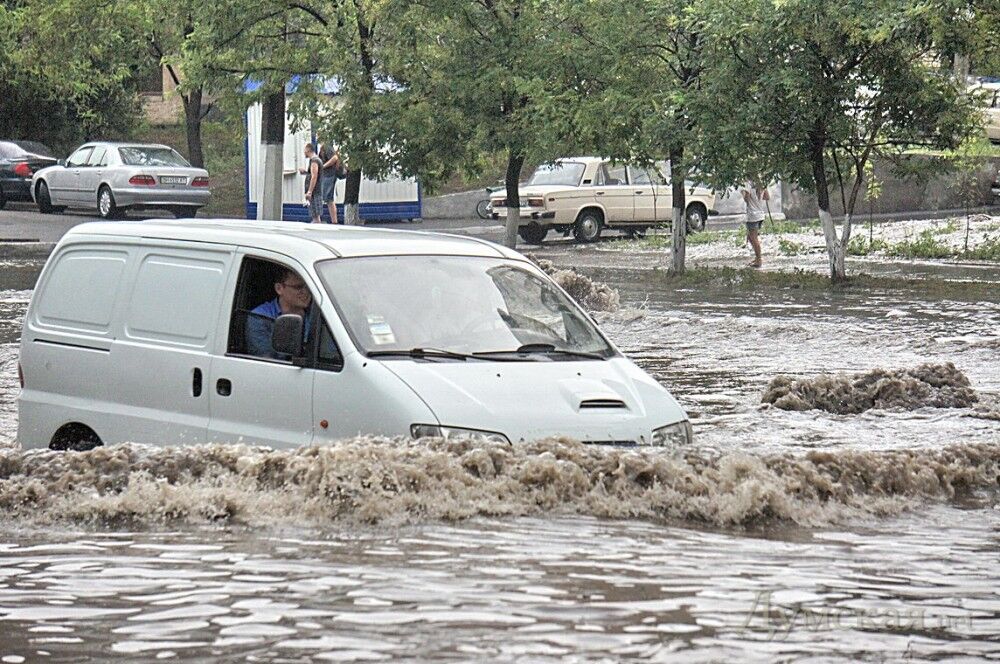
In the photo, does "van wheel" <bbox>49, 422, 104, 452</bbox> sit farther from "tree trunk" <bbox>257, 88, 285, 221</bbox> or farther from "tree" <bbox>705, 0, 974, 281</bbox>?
"tree trunk" <bbox>257, 88, 285, 221</bbox>

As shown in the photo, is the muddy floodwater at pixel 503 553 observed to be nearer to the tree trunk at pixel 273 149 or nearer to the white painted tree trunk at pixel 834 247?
the white painted tree trunk at pixel 834 247

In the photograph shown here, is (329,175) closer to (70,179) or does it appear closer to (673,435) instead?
(70,179)

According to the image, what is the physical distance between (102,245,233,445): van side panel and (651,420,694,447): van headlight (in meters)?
2.15

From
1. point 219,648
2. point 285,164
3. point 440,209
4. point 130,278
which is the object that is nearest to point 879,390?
point 130,278

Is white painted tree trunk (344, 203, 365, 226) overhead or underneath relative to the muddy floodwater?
overhead

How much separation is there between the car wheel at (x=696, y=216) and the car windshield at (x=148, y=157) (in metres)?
10.4

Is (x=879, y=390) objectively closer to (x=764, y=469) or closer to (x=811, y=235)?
(x=764, y=469)

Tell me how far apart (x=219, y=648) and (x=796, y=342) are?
12.5m

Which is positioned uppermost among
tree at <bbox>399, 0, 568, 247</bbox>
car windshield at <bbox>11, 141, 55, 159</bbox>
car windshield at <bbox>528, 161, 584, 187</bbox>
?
tree at <bbox>399, 0, 568, 247</bbox>

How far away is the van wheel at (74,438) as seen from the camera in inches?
353

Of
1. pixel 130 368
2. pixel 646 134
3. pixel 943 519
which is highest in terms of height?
pixel 646 134

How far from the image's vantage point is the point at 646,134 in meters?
23.1

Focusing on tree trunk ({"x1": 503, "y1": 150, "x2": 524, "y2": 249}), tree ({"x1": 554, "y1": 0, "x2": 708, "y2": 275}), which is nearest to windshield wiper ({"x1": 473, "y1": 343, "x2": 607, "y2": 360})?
tree ({"x1": 554, "y1": 0, "x2": 708, "y2": 275})

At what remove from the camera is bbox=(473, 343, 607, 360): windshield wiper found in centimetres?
822
